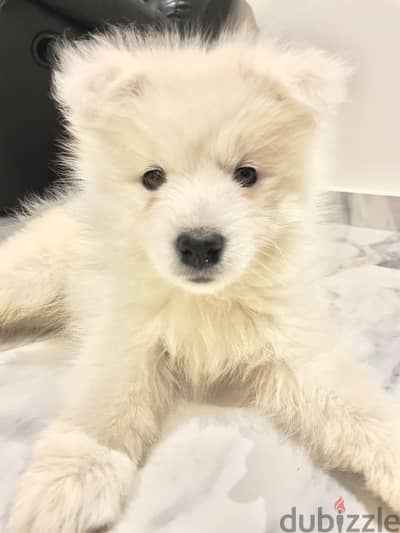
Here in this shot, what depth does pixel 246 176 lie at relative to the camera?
1.27 m

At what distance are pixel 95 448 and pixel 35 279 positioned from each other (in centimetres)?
70

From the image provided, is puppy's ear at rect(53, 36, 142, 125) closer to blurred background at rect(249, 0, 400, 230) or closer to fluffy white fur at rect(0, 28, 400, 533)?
fluffy white fur at rect(0, 28, 400, 533)

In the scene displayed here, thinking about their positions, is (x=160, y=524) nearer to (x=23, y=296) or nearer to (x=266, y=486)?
(x=266, y=486)

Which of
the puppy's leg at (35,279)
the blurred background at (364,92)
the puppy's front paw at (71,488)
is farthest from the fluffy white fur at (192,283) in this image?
the blurred background at (364,92)

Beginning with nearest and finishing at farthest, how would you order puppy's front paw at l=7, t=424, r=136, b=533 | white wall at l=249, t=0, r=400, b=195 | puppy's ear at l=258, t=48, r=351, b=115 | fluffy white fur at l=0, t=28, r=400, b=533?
1. puppy's front paw at l=7, t=424, r=136, b=533
2. fluffy white fur at l=0, t=28, r=400, b=533
3. puppy's ear at l=258, t=48, r=351, b=115
4. white wall at l=249, t=0, r=400, b=195

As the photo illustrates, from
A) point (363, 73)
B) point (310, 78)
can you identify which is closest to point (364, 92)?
point (363, 73)

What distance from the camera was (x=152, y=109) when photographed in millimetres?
1219

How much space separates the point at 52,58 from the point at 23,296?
96 centimetres

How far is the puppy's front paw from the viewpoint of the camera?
1.01 m

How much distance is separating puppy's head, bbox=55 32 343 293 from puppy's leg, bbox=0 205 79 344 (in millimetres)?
390

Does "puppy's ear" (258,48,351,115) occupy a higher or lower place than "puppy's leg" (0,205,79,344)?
higher

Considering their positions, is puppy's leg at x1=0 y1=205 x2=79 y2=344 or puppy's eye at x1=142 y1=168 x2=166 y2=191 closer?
puppy's eye at x1=142 y1=168 x2=166 y2=191

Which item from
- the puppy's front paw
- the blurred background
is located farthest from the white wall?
the puppy's front paw

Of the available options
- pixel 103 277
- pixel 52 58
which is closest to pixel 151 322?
pixel 103 277
